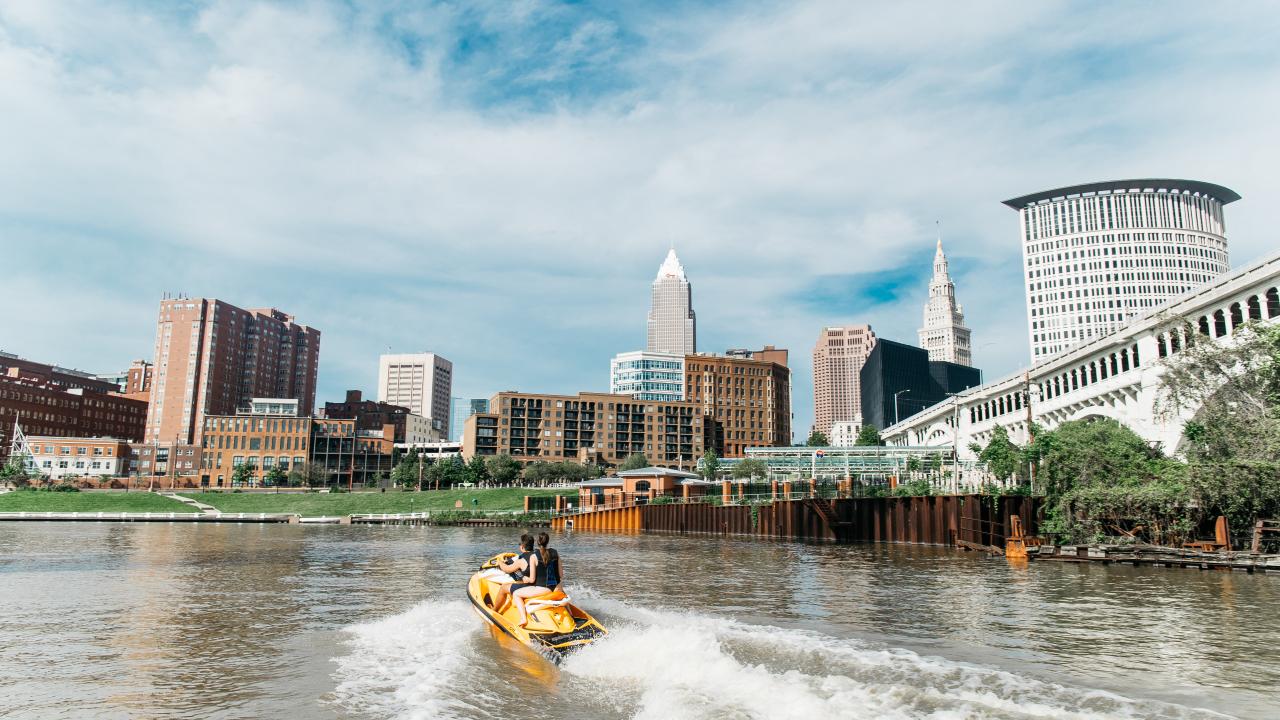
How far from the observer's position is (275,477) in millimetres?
165625

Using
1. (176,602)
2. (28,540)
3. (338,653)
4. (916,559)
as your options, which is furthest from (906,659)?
(28,540)

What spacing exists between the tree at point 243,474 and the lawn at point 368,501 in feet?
75.0

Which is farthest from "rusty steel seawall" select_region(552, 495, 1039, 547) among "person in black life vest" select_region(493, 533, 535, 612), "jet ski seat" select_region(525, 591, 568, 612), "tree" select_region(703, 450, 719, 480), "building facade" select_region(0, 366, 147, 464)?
"building facade" select_region(0, 366, 147, 464)

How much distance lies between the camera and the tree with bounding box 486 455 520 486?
15950 cm

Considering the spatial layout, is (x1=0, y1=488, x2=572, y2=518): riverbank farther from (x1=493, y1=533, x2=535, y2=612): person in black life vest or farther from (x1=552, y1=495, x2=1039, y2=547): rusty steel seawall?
(x1=493, y1=533, x2=535, y2=612): person in black life vest

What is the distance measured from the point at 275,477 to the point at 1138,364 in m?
149

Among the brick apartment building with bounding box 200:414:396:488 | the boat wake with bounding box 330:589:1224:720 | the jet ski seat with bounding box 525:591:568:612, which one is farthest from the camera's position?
the brick apartment building with bounding box 200:414:396:488

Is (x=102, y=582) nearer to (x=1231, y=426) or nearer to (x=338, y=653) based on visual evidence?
(x=338, y=653)

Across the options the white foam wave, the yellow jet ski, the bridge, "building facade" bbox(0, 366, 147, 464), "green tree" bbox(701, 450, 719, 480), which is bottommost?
the white foam wave

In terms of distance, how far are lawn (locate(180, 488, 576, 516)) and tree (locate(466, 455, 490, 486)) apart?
53.3ft

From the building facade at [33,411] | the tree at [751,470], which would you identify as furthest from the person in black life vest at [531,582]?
the building facade at [33,411]

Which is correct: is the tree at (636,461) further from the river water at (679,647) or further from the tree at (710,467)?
the river water at (679,647)

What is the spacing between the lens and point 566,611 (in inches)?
774

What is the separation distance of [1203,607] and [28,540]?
79.1 m
